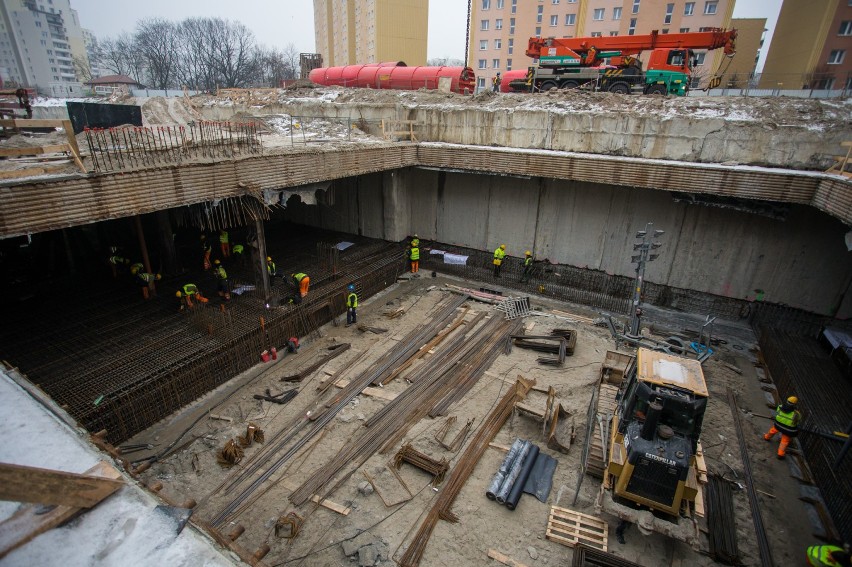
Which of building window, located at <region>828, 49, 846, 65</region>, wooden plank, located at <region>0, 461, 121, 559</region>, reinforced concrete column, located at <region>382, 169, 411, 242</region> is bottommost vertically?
reinforced concrete column, located at <region>382, 169, 411, 242</region>

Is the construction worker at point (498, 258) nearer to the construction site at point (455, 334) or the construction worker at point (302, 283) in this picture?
the construction site at point (455, 334)

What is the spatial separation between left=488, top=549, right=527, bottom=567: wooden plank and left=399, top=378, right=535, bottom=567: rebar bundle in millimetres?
773

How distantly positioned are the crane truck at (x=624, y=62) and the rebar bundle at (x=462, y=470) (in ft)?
49.1

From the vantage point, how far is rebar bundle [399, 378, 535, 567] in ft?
22.1

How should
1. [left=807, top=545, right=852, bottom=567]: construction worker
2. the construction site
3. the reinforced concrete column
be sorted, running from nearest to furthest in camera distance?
1. [left=807, top=545, right=852, bottom=567]: construction worker
2. the construction site
3. the reinforced concrete column

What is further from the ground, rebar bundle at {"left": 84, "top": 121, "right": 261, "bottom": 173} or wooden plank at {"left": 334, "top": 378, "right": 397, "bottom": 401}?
rebar bundle at {"left": 84, "top": 121, "right": 261, "bottom": 173}

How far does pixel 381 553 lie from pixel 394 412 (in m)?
3.29

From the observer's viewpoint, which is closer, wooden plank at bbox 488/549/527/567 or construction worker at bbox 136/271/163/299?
wooden plank at bbox 488/549/527/567

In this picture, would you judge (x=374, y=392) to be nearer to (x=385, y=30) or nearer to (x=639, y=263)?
(x=639, y=263)

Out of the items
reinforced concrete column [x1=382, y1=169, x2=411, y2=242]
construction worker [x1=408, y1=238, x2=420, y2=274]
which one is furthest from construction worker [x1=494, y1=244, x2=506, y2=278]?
reinforced concrete column [x1=382, y1=169, x2=411, y2=242]

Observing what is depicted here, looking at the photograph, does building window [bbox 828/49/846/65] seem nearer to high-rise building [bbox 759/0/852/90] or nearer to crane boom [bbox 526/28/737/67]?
high-rise building [bbox 759/0/852/90]

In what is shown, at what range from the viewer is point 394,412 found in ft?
31.8

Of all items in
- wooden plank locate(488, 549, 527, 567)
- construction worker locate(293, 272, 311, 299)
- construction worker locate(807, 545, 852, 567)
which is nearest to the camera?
construction worker locate(807, 545, 852, 567)

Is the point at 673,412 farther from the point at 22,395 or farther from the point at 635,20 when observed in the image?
the point at 635,20
